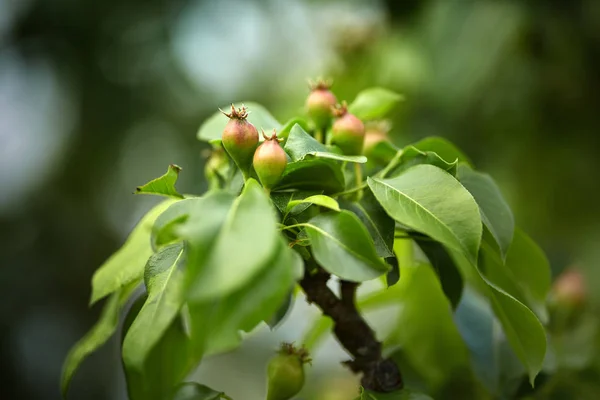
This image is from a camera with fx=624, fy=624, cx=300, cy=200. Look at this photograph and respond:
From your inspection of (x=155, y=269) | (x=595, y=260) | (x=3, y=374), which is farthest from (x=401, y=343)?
(x=3, y=374)

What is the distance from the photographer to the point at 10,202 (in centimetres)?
157

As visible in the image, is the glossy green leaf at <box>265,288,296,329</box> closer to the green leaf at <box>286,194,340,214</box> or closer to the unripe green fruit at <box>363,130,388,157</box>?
the green leaf at <box>286,194,340,214</box>

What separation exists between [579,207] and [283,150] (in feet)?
3.13

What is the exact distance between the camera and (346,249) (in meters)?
0.32

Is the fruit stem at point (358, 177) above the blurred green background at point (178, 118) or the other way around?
above

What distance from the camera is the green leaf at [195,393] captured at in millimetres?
411

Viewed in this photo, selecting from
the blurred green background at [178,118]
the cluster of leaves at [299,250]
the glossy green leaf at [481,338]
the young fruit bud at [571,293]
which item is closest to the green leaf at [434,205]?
the cluster of leaves at [299,250]

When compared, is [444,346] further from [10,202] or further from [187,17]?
[10,202]

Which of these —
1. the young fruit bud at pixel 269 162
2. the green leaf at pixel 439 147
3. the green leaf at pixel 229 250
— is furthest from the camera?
the green leaf at pixel 439 147

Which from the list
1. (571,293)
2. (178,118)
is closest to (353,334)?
(571,293)

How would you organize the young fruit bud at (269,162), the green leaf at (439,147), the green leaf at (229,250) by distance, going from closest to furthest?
the green leaf at (229,250) → the young fruit bud at (269,162) → the green leaf at (439,147)

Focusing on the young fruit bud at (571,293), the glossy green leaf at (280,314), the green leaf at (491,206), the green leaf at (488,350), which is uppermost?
the green leaf at (491,206)

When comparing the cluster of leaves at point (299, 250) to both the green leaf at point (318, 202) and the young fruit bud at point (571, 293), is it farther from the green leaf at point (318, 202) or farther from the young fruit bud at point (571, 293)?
the young fruit bud at point (571, 293)

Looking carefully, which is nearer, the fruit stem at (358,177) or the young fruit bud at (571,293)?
the fruit stem at (358,177)
